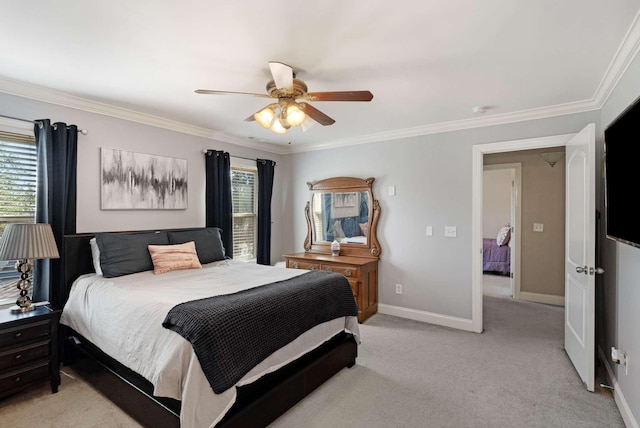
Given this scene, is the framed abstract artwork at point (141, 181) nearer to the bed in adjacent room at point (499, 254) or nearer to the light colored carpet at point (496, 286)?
the light colored carpet at point (496, 286)

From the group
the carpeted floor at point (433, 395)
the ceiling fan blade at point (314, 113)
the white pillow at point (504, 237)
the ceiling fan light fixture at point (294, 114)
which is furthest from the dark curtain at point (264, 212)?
the white pillow at point (504, 237)

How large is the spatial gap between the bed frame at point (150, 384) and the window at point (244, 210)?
6.25 ft

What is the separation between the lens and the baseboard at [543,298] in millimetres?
4679

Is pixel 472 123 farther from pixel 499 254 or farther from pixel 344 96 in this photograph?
pixel 499 254

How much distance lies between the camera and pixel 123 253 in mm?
2922

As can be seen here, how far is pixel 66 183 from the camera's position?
2.87 m

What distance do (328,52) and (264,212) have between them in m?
3.06

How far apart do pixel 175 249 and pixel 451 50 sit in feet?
9.72

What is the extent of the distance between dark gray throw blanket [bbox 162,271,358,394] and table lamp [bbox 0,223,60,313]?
134 centimetres

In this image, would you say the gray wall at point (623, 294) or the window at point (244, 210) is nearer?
the gray wall at point (623, 294)

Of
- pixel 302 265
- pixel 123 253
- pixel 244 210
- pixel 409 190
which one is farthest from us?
pixel 244 210

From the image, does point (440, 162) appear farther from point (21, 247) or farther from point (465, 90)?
point (21, 247)

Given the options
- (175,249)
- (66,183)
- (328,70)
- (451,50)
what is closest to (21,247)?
(66,183)

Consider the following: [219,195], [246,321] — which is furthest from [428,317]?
[219,195]
